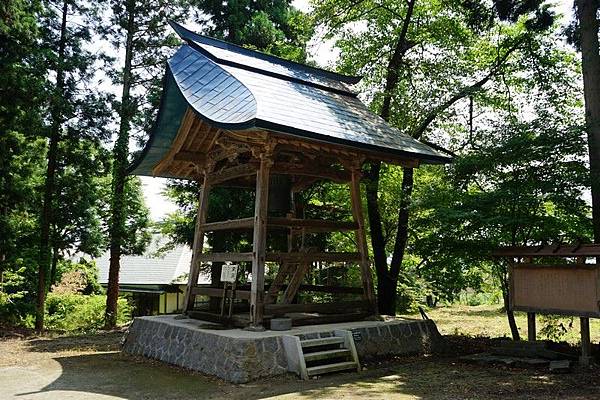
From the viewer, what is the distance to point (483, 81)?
42.2 feet

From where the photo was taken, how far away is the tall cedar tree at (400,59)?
1227 cm

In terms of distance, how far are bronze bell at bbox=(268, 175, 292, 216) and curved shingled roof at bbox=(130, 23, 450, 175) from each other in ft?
5.56

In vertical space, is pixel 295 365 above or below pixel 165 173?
below

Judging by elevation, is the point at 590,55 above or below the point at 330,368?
above

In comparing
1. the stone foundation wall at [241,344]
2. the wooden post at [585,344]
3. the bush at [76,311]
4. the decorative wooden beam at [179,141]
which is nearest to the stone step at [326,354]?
the stone foundation wall at [241,344]

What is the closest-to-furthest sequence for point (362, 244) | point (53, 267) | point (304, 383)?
point (304, 383), point (362, 244), point (53, 267)

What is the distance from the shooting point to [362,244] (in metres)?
9.20

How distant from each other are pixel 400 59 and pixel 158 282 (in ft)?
44.5

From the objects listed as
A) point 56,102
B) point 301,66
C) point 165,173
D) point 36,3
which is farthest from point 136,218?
point 301,66

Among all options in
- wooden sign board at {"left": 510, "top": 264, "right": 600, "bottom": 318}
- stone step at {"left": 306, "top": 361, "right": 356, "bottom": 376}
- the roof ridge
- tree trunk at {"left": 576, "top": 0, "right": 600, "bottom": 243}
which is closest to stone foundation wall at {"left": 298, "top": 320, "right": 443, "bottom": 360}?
stone step at {"left": 306, "top": 361, "right": 356, "bottom": 376}

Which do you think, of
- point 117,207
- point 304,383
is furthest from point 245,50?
point 304,383

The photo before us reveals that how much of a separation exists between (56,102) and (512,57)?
1221 cm

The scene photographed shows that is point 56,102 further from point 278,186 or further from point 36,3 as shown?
point 278,186

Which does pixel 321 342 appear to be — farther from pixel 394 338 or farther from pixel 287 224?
pixel 287 224
